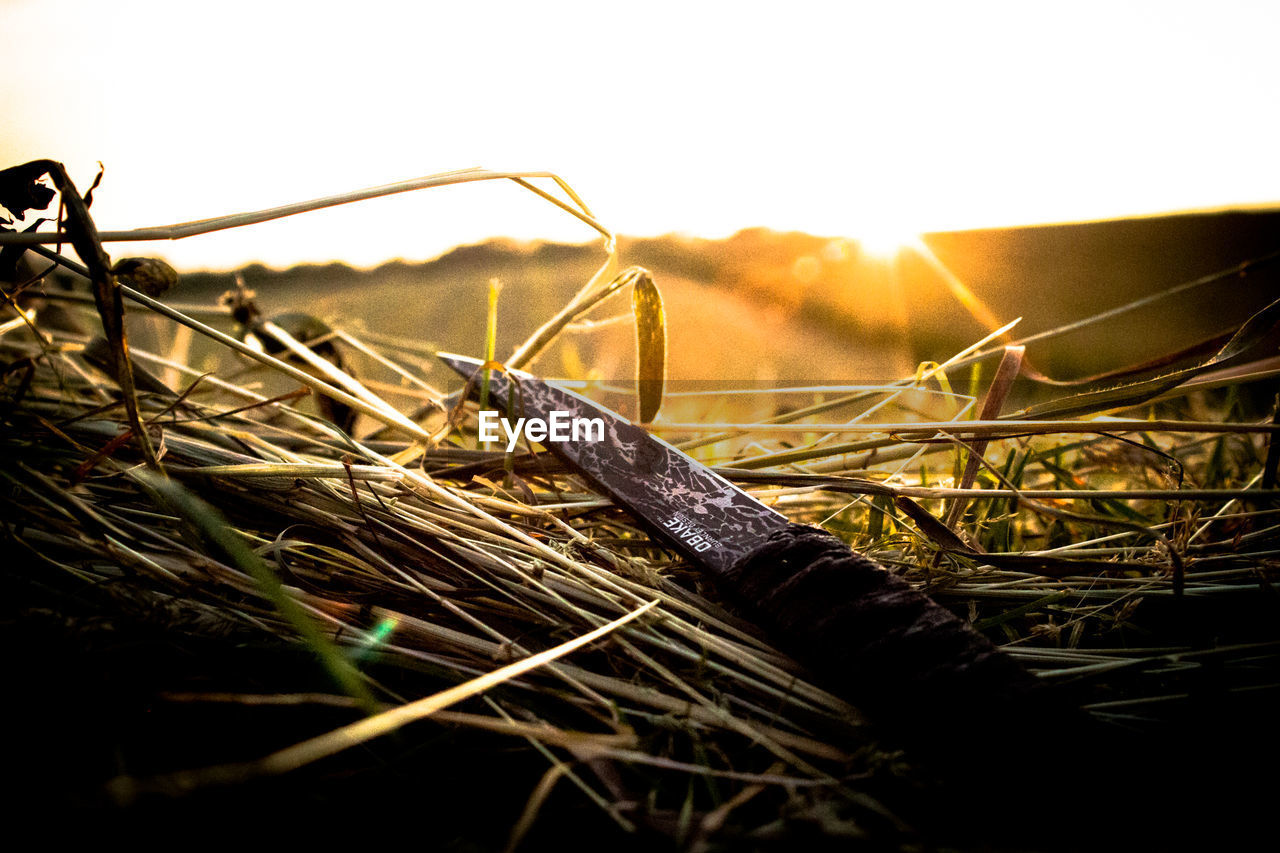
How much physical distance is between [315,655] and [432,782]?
20cm

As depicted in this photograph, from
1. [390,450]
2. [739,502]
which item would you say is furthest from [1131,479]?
[390,450]

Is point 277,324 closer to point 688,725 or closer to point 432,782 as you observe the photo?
point 432,782

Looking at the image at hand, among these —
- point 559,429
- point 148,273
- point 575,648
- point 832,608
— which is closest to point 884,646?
point 832,608

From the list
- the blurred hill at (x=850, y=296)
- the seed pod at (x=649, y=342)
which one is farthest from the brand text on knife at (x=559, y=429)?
the blurred hill at (x=850, y=296)

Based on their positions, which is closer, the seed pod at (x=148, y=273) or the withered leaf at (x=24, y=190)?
the withered leaf at (x=24, y=190)

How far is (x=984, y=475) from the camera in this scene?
1148mm

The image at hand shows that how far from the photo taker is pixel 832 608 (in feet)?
2.38

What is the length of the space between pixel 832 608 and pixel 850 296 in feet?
16.4

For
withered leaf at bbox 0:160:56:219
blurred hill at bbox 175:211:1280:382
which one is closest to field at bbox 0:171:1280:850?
withered leaf at bbox 0:160:56:219

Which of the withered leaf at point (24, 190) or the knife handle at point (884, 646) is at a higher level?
the withered leaf at point (24, 190)

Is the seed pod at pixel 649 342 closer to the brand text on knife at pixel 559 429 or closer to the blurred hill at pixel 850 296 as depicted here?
the brand text on knife at pixel 559 429

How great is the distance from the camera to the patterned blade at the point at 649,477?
0.85m

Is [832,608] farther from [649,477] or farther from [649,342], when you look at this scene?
[649,342]

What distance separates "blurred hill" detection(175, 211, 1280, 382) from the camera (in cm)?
392
